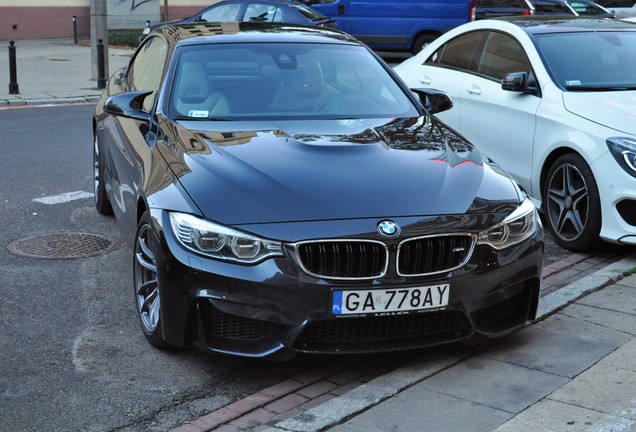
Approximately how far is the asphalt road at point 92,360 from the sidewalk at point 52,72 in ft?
28.1

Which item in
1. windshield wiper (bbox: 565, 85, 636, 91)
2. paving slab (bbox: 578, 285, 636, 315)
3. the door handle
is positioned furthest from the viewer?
the door handle

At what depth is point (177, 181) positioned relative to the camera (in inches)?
208

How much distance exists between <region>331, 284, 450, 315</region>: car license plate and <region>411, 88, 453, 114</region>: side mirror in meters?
2.21

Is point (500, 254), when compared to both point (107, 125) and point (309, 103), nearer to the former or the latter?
point (309, 103)

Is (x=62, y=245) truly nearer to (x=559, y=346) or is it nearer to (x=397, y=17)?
(x=559, y=346)

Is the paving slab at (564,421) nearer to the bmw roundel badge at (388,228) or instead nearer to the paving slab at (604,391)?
the paving slab at (604,391)

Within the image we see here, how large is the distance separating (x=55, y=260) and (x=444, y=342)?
316cm

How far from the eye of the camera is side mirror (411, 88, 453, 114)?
6941 millimetres

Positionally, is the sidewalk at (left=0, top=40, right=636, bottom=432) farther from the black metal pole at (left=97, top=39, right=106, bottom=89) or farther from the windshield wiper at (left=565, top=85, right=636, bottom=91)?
the black metal pole at (left=97, top=39, right=106, bottom=89)

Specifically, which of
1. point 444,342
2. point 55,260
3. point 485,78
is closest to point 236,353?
point 444,342

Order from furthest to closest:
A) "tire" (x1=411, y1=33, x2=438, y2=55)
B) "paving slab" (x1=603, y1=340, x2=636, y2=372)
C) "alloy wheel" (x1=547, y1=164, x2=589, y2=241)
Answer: "tire" (x1=411, y1=33, x2=438, y2=55) < "alloy wheel" (x1=547, y1=164, x2=589, y2=241) < "paving slab" (x1=603, y1=340, x2=636, y2=372)

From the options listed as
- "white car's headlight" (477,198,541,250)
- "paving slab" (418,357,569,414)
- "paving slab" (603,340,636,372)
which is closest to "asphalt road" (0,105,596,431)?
"paving slab" (418,357,569,414)

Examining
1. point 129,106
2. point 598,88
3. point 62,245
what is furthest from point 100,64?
point 129,106

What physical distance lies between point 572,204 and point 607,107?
72cm
